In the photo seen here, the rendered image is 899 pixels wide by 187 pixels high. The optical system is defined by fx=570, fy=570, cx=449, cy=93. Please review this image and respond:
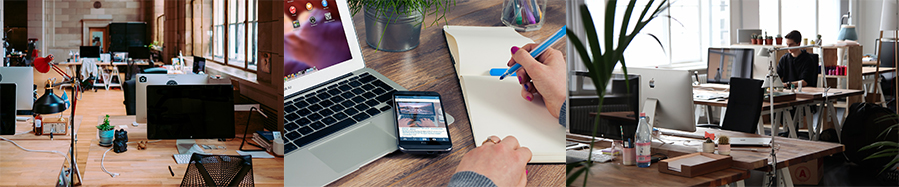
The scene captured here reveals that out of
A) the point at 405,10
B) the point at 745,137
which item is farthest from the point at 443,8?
the point at 745,137

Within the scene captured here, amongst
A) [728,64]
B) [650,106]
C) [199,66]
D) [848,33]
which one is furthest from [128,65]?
[848,33]

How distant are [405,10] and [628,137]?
1.59 meters

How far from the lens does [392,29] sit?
3.34ft

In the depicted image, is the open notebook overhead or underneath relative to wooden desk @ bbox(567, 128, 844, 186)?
overhead

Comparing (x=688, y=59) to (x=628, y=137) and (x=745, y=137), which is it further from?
(x=628, y=137)

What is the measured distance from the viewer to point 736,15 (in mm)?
6637

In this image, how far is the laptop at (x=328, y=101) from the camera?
0.95 m

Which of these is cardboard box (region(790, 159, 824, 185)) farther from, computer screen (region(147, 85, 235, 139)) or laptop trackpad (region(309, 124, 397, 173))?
A: laptop trackpad (region(309, 124, 397, 173))

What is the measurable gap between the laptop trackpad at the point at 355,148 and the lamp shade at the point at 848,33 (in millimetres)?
5623

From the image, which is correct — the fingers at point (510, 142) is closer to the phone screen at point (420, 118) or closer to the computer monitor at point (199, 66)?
the phone screen at point (420, 118)

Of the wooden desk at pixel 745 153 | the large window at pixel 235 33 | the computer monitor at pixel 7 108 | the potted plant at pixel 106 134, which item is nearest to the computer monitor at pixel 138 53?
the large window at pixel 235 33

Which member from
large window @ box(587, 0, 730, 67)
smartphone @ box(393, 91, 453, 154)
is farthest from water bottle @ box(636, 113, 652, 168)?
large window @ box(587, 0, 730, 67)

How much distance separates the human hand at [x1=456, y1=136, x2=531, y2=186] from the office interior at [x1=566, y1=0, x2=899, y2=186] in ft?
3.01

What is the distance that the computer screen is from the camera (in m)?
2.74
